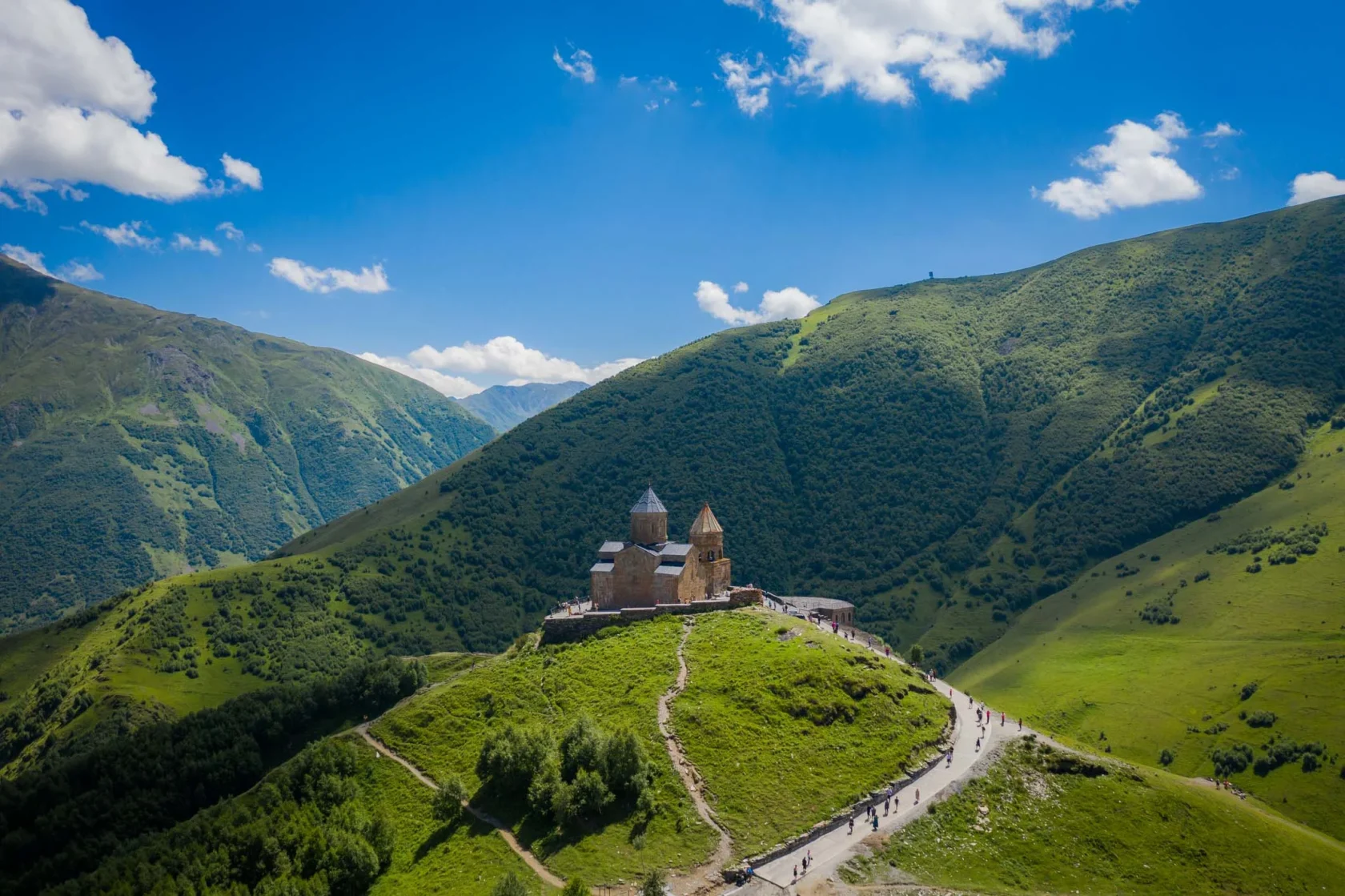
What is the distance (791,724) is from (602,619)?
21969mm

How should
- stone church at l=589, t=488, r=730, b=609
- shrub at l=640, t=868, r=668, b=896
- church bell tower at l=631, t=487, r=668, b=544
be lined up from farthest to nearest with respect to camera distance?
church bell tower at l=631, t=487, r=668, b=544 → stone church at l=589, t=488, r=730, b=609 → shrub at l=640, t=868, r=668, b=896

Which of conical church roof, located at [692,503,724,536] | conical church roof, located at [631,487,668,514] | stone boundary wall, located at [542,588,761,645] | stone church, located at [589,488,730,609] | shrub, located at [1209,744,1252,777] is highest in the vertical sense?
conical church roof, located at [631,487,668,514]

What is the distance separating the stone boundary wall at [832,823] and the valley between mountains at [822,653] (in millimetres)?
515

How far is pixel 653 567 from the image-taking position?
74500 mm

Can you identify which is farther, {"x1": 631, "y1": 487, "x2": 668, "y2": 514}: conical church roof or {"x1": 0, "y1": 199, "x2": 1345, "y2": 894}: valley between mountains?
{"x1": 631, "y1": 487, "x2": 668, "y2": 514}: conical church roof

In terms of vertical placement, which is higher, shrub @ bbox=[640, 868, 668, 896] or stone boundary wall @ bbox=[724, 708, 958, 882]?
shrub @ bbox=[640, 868, 668, 896]

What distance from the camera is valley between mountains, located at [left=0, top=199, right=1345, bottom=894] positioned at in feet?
155

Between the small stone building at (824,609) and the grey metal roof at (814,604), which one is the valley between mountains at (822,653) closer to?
the small stone building at (824,609)

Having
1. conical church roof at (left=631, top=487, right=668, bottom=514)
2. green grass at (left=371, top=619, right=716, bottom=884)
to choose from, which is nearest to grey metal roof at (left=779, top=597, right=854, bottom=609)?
conical church roof at (left=631, top=487, right=668, bottom=514)

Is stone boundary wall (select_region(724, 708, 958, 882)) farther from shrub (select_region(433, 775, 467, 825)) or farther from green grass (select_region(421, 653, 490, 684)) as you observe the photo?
green grass (select_region(421, 653, 490, 684))

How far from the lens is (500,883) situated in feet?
126

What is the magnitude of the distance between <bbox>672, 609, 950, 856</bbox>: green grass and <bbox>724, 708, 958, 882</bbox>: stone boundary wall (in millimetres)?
476

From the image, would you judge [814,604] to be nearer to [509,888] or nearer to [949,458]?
[509,888]

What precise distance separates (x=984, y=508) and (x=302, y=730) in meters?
125
